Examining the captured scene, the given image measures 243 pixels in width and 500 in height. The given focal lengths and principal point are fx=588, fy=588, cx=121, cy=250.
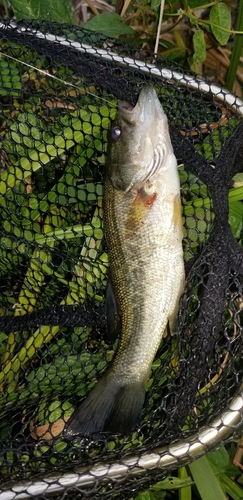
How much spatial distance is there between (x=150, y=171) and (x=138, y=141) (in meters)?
0.12

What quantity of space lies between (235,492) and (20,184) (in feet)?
5.71

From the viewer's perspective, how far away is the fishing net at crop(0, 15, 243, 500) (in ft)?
6.86

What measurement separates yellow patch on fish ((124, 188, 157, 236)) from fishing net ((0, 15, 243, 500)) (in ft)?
0.87

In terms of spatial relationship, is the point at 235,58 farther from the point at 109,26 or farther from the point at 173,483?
the point at 173,483

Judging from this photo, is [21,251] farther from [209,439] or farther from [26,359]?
[209,439]

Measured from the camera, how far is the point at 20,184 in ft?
8.89

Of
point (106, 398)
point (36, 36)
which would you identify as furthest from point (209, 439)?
point (36, 36)

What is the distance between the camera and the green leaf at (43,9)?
2.88m

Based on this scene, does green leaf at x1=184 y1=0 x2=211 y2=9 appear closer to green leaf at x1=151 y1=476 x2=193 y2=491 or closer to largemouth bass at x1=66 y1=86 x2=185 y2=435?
largemouth bass at x1=66 y1=86 x2=185 y2=435

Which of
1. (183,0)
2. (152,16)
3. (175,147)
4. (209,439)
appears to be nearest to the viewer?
(209,439)

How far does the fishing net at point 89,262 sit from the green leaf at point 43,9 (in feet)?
0.87

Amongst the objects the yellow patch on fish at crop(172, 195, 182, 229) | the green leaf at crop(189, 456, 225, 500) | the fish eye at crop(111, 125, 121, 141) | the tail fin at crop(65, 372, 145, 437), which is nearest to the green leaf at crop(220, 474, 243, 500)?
the green leaf at crop(189, 456, 225, 500)

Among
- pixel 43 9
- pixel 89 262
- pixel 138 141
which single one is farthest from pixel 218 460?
pixel 43 9

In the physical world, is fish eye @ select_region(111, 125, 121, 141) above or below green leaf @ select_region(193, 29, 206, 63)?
below
